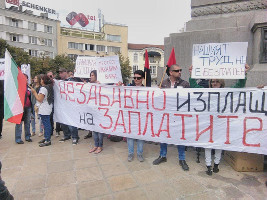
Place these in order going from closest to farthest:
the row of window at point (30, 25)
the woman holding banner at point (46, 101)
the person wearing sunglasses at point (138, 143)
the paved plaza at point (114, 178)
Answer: the paved plaza at point (114, 178)
the person wearing sunglasses at point (138, 143)
the woman holding banner at point (46, 101)
the row of window at point (30, 25)

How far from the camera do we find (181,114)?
3672 millimetres

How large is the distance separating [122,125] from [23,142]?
3.01 meters

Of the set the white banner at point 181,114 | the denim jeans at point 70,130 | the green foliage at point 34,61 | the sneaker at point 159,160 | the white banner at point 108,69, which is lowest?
the sneaker at point 159,160

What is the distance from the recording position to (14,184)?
3.21 m

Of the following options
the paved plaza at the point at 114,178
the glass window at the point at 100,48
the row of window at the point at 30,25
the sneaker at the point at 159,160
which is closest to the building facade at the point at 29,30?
the row of window at the point at 30,25

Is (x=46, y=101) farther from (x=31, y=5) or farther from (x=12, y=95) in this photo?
(x=31, y=5)

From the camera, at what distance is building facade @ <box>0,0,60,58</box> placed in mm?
37419

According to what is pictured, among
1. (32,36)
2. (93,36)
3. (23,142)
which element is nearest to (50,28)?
(32,36)

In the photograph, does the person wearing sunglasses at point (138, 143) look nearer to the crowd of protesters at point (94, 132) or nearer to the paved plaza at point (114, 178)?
the crowd of protesters at point (94, 132)

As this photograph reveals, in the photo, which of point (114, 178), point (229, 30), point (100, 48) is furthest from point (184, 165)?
point (100, 48)

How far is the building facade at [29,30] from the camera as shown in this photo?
37419mm

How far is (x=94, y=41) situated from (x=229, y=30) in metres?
Result: 47.0

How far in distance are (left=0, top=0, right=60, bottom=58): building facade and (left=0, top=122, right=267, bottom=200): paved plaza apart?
118ft

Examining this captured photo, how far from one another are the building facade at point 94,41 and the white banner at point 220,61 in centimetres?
4429
